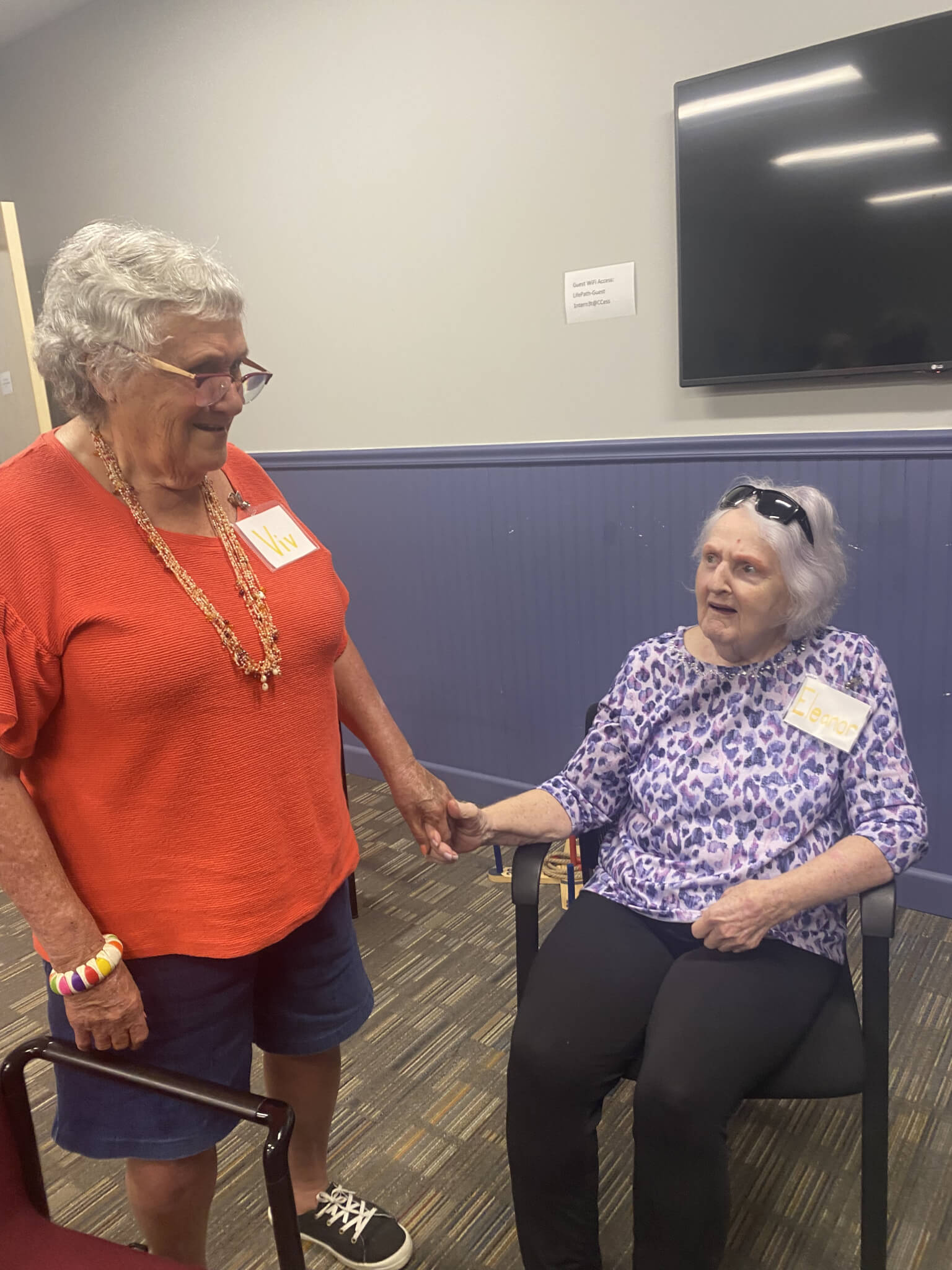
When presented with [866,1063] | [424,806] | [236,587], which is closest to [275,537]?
[236,587]

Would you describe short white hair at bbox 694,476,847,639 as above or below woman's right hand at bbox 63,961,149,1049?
above

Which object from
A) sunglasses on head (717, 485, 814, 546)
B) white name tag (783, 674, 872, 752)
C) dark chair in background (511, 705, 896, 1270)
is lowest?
dark chair in background (511, 705, 896, 1270)

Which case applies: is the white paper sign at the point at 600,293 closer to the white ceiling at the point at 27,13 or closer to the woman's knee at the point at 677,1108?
the woman's knee at the point at 677,1108

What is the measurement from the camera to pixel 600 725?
5.58 feet

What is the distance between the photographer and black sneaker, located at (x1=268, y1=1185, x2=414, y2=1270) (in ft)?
5.20

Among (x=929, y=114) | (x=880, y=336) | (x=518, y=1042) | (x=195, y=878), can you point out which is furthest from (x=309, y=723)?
(x=929, y=114)

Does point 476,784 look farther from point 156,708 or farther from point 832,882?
point 156,708

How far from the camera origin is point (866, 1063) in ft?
4.50

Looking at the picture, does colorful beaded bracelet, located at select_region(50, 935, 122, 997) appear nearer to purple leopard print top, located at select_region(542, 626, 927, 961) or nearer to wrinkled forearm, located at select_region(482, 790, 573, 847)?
wrinkled forearm, located at select_region(482, 790, 573, 847)

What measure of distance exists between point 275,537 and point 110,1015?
2.08 ft

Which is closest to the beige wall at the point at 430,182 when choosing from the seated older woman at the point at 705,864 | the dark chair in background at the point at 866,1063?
the seated older woman at the point at 705,864

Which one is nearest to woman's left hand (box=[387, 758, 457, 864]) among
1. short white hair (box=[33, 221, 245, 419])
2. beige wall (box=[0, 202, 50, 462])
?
short white hair (box=[33, 221, 245, 419])

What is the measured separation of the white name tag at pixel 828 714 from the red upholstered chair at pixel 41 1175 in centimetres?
97

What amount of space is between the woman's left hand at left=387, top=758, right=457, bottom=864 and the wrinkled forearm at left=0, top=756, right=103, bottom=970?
21.9 inches
